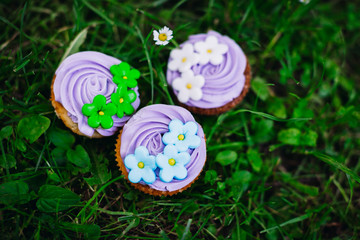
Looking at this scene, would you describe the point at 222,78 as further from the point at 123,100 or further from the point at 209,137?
the point at 123,100

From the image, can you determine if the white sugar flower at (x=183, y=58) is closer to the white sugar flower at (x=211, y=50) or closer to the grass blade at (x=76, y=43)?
the white sugar flower at (x=211, y=50)

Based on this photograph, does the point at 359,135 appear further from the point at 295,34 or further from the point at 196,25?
Answer: the point at 196,25

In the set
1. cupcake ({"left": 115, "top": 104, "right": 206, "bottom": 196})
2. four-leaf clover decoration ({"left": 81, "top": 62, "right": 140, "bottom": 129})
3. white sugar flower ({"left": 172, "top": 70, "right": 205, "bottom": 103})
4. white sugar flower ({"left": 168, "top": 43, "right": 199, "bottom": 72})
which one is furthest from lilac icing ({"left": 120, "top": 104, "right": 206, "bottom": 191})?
white sugar flower ({"left": 168, "top": 43, "right": 199, "bottom": 72})

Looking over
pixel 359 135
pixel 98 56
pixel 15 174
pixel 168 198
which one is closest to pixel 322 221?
pixel 359 135

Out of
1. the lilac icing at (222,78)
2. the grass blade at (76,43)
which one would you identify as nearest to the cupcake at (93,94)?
the grass blade at (76,43)

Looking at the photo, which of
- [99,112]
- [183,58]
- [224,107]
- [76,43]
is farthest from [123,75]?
[224,107]

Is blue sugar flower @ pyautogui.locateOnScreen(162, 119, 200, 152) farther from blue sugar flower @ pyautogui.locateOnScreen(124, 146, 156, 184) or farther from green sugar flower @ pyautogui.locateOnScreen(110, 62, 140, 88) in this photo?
green sugar flower @ pyautogui.locateOnScreen(110, 62, 140, 88)
